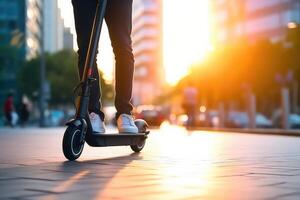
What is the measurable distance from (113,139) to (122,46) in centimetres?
86

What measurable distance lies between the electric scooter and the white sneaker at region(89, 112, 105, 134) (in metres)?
0.07

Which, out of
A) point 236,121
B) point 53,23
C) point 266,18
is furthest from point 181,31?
point 236,121

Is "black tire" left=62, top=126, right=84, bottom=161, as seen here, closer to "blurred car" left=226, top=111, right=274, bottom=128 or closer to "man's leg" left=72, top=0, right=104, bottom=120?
"man's leg" left=72, top=0, right=104, bottom=120

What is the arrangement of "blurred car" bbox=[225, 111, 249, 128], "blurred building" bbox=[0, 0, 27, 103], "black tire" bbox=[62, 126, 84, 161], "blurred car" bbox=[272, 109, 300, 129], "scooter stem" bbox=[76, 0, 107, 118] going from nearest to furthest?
"black tire" bbox=[62, 126, 84, 161]
"scooter stem" bbox=[76, 0, 107, 118]
"blurred car" bbox=[272, 109, 300, 129]
"blurred car" bbox=[225, 111, 249, 128]
"blurred building" bbox=[0, 0, 27, 103]

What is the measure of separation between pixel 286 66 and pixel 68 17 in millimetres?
47669

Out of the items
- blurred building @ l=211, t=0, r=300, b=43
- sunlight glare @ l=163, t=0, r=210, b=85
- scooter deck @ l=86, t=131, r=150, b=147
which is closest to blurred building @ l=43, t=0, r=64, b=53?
scooter deck @ l=86, t=131, r=150, b=147

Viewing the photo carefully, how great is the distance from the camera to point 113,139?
17.4ft

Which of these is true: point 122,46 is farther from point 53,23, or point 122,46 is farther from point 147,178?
point 53,23

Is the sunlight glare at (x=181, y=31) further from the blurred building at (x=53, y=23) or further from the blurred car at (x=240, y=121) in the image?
the blurred car at (x=240, y=121)

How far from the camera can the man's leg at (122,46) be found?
5.58m

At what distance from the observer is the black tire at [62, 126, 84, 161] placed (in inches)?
186

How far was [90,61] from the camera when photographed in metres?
5.14

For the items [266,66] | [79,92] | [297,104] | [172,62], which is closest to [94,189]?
[79,92]

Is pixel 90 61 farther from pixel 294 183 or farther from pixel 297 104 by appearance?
pixel 297 104
